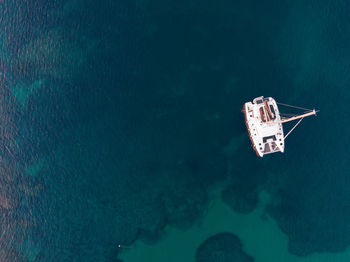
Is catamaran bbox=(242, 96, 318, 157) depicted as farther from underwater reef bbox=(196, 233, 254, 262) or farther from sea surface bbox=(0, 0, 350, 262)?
underwater reef bbox=(196, 233, 254, 262)

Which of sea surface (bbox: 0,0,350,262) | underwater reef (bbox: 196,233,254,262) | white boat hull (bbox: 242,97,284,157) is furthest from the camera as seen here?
sea surface (bbox: 0,0,350,262)

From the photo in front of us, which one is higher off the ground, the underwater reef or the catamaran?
the catamaran

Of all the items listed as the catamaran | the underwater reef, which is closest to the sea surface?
the underwater reef

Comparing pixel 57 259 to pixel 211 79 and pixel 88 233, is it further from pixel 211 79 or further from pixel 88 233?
pixel 211 79

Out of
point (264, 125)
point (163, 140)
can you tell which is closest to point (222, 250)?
point (163, 140)

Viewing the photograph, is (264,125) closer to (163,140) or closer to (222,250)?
(163,140)

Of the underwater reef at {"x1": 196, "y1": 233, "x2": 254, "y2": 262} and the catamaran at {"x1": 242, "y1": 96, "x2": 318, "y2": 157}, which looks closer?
the catamaran at {"x1": 242, "y1": 96, "x2": 318, "y2": 157}

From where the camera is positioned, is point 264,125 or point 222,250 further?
point 222,250
